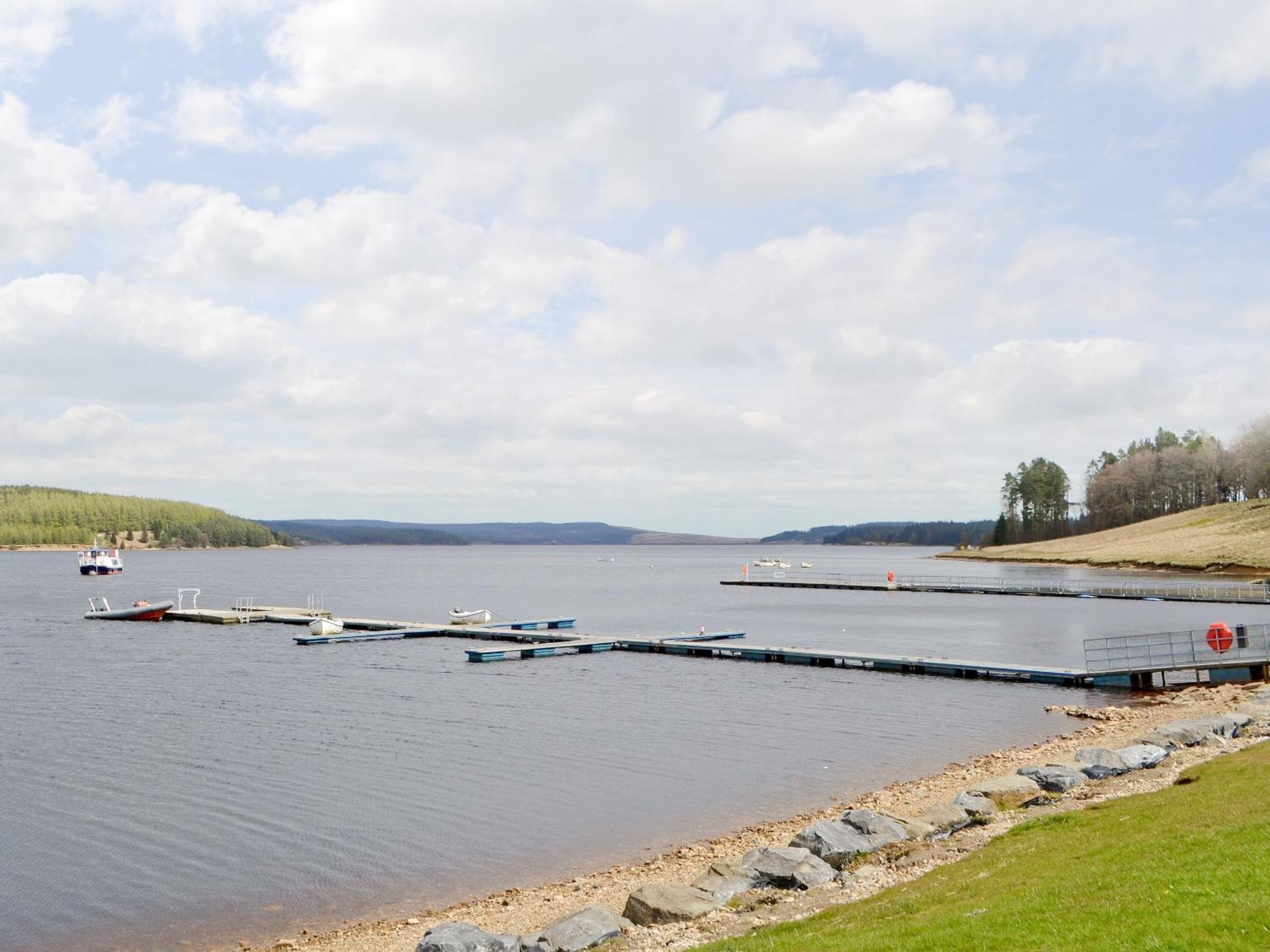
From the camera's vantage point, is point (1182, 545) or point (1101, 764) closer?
point (1101, 764)

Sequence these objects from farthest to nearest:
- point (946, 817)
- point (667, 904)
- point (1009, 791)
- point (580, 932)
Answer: point (1009, 791), point (946, 817), point (667, 904), point (580, 932)

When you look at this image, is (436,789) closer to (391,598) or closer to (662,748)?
(662,748)

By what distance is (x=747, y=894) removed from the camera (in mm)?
14367

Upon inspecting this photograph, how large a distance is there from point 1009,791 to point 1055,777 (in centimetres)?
126

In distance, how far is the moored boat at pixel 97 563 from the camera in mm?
153625

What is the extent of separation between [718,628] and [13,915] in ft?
180

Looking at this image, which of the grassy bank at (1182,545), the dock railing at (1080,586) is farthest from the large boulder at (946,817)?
the grassy bank at (1182,545)

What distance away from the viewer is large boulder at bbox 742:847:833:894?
1470cm

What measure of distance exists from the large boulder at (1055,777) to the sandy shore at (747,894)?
0.32 m

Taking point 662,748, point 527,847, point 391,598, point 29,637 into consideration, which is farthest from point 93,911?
point 391,598

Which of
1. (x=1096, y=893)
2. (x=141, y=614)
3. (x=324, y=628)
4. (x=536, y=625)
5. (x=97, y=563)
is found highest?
(x=1096, y=893)

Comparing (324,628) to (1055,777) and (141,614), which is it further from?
(1055,777)

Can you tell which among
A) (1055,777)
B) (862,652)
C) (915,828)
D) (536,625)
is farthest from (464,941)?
(536,625)

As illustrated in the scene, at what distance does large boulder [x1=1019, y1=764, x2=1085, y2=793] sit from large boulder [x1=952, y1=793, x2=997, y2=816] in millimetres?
1704
